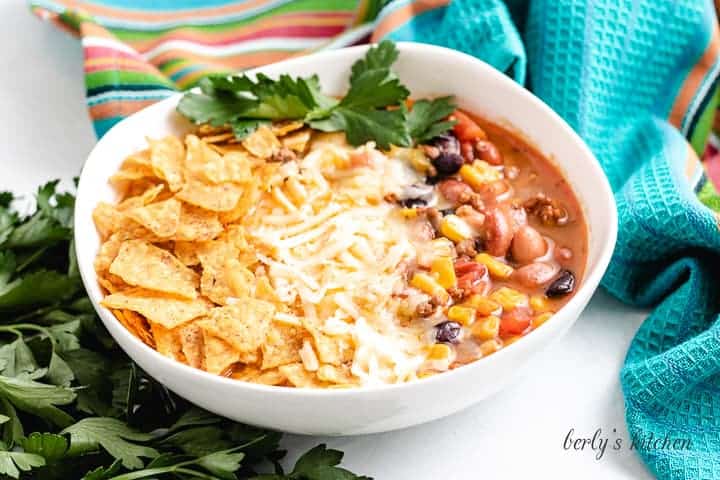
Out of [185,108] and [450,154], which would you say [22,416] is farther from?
[450,154]

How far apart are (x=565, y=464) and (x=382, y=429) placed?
0.59 meters

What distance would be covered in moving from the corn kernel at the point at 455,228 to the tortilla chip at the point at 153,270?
2.71 ft

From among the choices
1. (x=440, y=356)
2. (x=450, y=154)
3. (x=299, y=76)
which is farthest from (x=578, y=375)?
(x=299, y=76)

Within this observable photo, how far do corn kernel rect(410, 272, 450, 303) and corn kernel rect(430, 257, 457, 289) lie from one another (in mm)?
21

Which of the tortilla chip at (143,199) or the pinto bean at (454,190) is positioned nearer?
the tortilla chip at (143,199)

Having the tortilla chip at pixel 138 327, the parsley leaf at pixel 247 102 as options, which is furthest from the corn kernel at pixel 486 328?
the parsley leaf at pixel 247 102

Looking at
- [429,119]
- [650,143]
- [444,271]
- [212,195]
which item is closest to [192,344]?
[212,195]

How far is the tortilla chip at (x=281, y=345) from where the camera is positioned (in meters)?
2.93

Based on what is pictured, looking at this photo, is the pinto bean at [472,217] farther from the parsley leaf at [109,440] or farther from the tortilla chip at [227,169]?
the parsley leaf at [109,440]

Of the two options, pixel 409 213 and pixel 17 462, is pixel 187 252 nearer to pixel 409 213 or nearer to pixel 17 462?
pixel 409 213

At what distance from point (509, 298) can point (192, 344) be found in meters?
0.97

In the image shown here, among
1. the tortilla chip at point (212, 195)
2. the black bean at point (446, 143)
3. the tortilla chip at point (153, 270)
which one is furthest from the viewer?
the black bean at point (446, 143)

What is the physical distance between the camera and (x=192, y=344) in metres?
2.99

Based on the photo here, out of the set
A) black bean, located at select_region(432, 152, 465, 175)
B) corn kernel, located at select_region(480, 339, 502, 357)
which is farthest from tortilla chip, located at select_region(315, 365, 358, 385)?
black bean, located at select_region(432, 152, 465, 175)
